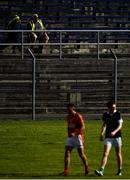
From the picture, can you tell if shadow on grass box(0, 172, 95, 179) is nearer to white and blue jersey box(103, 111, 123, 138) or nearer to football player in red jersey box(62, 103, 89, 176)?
football player in red jersey box(62, 103, 89, 176)

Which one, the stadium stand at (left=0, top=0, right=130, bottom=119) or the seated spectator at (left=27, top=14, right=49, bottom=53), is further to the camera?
the seated spectator at (left=27, top=14, right=49, bottom=53)

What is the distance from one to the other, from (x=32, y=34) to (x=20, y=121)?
12.7ft

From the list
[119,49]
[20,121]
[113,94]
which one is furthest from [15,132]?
[119,49]

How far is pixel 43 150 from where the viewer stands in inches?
1088

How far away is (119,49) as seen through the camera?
128ft

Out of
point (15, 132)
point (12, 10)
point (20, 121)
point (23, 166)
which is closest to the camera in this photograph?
point (23, 166)

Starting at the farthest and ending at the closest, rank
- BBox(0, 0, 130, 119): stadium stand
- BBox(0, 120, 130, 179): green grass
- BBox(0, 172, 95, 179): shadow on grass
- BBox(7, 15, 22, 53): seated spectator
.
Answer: BBox(7, 15, 22, 53): seated spectator < BBox(0, 0, 130, 119): stadium stand < BBox(0, 120, 130, 179): green grass < BBox(0, 172, 95, 179): shadow on grass

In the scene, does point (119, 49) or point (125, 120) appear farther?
point (119, 49)

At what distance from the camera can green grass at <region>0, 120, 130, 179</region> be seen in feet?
77.7

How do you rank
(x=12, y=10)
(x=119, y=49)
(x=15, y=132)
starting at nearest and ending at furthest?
(x=15, y=132) < (x=119, y=49) < (x=12, y=10)

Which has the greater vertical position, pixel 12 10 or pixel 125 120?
pixel 12 10

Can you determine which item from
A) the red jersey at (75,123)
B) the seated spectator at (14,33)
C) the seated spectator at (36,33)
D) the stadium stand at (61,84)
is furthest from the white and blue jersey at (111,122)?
the seated spectator at (14,33)

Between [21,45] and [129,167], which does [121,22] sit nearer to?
[21,45]

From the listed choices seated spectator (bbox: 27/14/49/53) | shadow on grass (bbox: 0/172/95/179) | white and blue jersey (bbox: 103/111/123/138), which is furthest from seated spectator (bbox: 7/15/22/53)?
white and blue jersey (bbox: 103/111/123/138)
